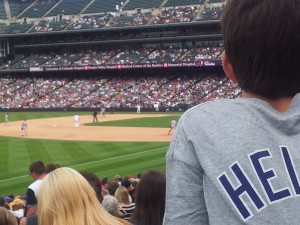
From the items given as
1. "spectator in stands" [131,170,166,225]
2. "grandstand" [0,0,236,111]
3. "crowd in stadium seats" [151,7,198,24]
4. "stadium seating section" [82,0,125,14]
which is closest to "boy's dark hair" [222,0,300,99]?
"spectator in stands" [131,170,166,225]

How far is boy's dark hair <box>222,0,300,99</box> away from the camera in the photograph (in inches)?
70.2

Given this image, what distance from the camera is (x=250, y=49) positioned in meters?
1.83

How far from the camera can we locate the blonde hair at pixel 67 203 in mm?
2977

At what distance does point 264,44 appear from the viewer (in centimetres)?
181

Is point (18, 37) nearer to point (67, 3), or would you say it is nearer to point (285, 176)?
point (67, 3)

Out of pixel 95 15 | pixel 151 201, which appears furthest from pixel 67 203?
pixel 95 15

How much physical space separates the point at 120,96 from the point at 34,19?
Result: 2528 centimetres

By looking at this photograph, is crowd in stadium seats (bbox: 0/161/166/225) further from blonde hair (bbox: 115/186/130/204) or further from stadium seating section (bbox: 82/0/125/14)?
stadium seating section (bbox: 82/0/125/14)

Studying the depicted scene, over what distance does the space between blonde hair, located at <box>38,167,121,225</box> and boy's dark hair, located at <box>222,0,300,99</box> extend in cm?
154

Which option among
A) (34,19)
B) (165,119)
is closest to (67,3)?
(34,19)

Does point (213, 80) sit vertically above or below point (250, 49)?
below

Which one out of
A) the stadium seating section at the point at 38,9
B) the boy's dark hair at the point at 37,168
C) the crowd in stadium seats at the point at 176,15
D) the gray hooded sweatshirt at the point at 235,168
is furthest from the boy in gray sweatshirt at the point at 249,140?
the stadium seating section at the point at 38,9

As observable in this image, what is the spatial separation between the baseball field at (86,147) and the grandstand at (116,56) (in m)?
17.1

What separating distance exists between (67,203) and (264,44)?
1.73m
